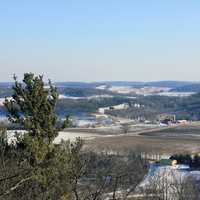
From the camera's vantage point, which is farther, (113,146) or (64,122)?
(113,146)

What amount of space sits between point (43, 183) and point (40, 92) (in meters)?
2.72

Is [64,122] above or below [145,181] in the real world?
above

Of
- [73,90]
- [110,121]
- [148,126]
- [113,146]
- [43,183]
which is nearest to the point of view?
[43,183]

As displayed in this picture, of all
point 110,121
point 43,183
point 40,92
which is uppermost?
point 40,92

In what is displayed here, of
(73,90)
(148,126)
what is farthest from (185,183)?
(73,90)

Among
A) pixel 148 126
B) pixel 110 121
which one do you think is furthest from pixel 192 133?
pixel 110 121

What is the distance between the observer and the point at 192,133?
2945 inches

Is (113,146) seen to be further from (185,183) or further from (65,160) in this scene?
(65,160)

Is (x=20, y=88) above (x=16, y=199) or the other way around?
above

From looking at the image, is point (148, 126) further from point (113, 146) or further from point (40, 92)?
point (40, 92)

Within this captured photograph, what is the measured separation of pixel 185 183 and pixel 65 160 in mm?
19326

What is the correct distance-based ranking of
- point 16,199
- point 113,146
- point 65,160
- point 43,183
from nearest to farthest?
point 16,199 < point 43,183 < point 65,160 < point 113,146

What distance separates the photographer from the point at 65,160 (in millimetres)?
10750

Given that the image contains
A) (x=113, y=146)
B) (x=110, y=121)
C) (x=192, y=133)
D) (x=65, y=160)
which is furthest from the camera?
(x=110, y=121)
